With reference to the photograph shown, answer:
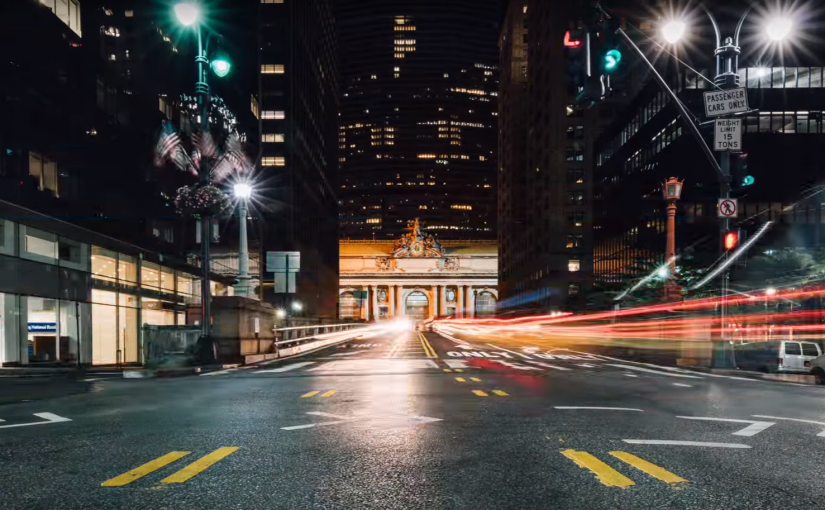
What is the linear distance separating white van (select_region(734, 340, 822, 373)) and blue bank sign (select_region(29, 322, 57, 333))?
2572 centimetres

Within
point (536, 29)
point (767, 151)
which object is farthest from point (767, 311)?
point (536, 29)

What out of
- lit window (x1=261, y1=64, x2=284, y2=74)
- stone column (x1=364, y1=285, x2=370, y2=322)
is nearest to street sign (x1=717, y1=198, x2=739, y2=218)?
lit window (x1=261, y1=64, x2=284, y2=74)

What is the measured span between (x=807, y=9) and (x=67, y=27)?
62.1m

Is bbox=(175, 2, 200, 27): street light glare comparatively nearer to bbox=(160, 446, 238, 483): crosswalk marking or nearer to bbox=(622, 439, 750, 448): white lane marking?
bbox=(160, 446, 238, 483): crosswalk marking

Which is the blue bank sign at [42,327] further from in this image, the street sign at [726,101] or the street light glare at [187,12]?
the street sign at [726,101]

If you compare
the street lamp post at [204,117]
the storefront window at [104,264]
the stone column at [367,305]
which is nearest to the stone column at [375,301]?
the stone column at [367,305]

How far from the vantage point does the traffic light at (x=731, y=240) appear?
17062 mm

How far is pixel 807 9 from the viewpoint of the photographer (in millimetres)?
58406

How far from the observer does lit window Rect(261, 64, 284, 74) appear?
74.0 meters

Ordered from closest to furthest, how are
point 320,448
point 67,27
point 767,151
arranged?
point 320,448, point 67,27, point 767,151

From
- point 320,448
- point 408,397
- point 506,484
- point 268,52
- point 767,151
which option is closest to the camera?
point 506,484

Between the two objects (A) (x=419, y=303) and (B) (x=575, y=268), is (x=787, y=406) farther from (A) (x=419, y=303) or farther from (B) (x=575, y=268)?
(A) (x=419, y=303)

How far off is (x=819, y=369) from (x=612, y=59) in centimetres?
1070

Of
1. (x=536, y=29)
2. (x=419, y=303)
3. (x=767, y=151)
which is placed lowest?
(x=419, y=303)
